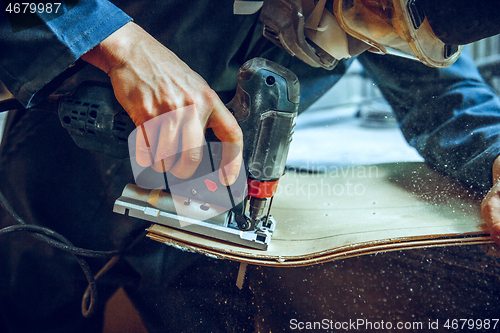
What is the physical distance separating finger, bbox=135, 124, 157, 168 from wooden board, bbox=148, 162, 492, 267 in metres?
0.16

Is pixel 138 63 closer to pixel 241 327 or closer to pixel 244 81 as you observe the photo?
pixel 244 81

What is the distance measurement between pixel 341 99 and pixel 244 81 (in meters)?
2.12

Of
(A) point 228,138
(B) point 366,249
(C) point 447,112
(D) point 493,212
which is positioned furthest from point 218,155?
(C) point 447,112

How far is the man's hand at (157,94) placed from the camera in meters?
0.51

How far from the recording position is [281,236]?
0.69m

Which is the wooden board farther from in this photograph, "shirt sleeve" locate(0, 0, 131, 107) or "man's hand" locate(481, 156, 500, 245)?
"shirt sleeve" locate(0, 0, 131, 107)

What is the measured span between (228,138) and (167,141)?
0.38 feet

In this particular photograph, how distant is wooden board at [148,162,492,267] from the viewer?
20.9 inches

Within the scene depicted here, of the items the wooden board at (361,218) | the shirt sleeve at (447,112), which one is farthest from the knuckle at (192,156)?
the shirt sleeve at (447,112)

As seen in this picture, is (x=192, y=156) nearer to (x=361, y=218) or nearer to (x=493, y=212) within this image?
(x=361, y=218)

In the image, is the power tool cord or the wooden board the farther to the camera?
the power tool cord

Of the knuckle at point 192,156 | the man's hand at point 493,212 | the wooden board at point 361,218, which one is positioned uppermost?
the knuckle at point 192,156

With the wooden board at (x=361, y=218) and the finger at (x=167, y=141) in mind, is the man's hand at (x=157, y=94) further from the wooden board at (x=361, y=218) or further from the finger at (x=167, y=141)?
the wooden board at (x=361, y=218)

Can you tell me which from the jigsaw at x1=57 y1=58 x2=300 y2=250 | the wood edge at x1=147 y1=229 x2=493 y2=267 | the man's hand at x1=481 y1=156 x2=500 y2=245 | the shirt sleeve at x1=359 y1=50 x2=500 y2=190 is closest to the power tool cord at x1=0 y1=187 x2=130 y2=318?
the jigsaw at x1=57 y1=58 x2=300 y2=250
